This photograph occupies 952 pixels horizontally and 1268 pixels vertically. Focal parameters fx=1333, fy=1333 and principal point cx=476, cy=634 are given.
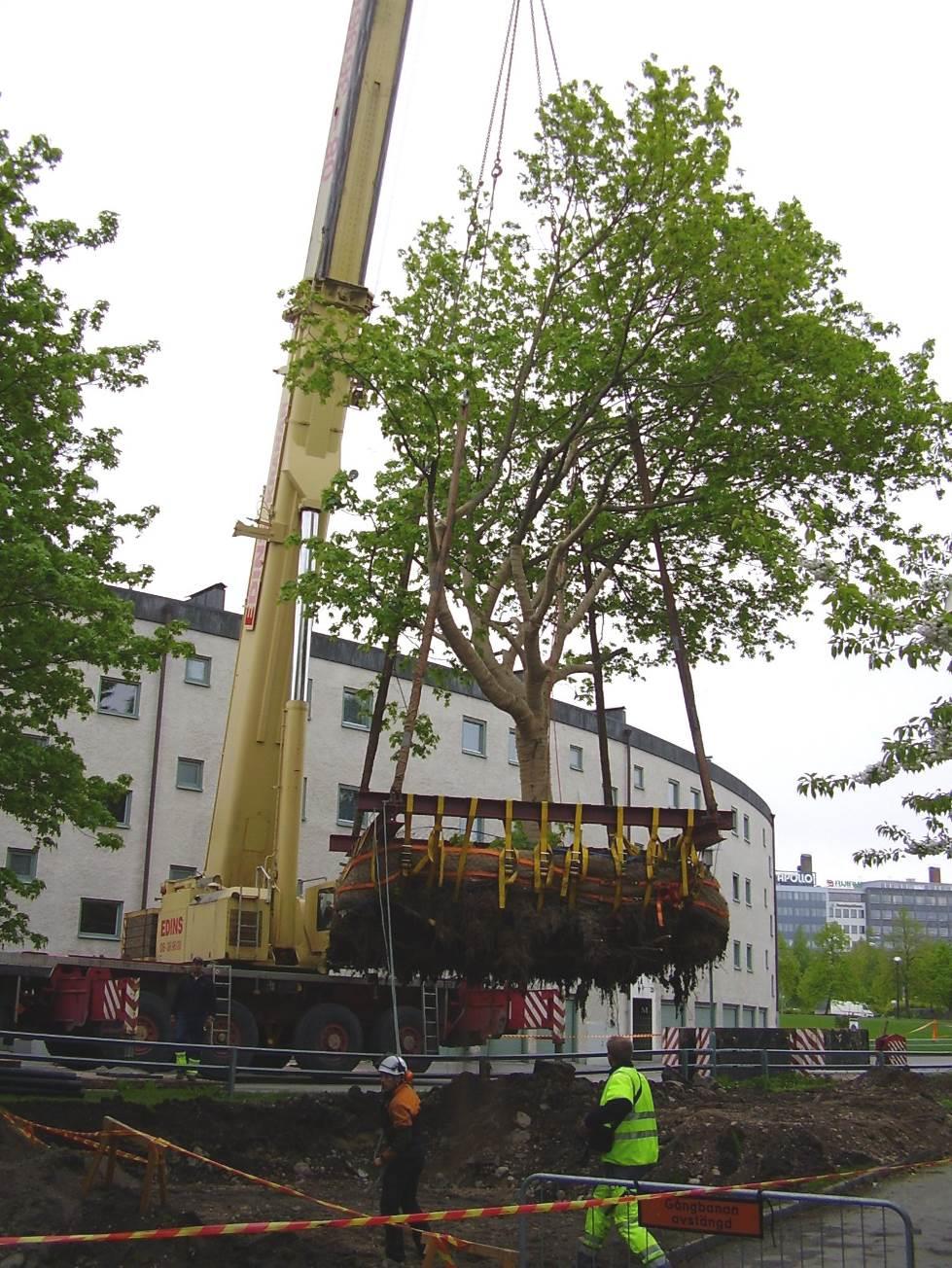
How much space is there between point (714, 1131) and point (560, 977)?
2.22 m

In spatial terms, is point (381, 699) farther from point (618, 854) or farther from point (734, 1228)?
point (734, 1228)

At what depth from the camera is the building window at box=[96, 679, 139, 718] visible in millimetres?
29781

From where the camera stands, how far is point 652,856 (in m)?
12.6

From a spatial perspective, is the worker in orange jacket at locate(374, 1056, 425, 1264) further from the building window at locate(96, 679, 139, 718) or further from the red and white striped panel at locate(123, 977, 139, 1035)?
the building window at locate(96, 679, 139, 718)

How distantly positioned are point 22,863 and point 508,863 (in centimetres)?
1853

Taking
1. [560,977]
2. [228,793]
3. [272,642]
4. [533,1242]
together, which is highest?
[272,642]

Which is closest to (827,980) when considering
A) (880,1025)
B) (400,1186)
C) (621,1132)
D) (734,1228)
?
(880,1025)

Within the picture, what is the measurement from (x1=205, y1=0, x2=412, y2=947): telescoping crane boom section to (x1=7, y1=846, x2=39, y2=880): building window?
863 centimetres

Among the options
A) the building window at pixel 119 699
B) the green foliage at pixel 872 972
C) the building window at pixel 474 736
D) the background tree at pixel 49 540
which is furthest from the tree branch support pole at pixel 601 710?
the green foliage at pixel 872 972

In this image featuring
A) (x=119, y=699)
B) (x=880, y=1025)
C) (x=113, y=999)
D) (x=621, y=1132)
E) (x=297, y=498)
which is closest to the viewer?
(x=621, y=1132)

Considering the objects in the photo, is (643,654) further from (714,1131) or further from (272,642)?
(714,1131)

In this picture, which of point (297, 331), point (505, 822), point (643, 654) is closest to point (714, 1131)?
point (505, 822)

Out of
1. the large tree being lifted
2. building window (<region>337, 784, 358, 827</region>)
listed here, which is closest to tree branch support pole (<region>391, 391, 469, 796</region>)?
the large tree being lifted

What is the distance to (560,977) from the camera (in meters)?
13.3
